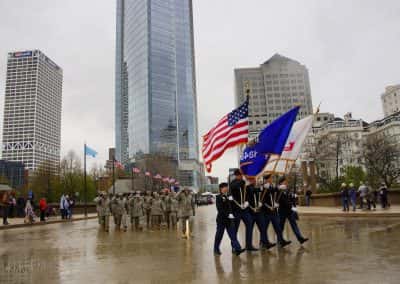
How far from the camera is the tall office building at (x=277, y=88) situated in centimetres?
15412

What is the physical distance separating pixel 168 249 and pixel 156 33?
12546cm

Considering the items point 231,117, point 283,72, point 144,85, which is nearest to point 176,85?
point 144,85

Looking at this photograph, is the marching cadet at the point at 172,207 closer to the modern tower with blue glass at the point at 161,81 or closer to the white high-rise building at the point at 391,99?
the modern tower with blue glass at the point at 161,81

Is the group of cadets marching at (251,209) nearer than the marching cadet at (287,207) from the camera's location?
Yes

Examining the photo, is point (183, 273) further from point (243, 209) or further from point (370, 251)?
Answer: point (370, 251)

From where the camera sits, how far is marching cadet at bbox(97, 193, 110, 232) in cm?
1908

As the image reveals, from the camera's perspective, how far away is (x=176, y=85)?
13162 cm

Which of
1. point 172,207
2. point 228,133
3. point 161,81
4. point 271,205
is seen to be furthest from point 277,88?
point 271,205

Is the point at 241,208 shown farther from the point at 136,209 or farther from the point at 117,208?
the point at 117,208

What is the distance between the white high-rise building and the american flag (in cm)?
12635

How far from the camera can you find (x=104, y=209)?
758 inches

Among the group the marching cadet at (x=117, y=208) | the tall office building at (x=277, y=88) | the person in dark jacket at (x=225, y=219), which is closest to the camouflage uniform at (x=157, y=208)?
the marching cadet at (x=117, y=208)

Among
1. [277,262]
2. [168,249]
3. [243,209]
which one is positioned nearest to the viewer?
[277,262]

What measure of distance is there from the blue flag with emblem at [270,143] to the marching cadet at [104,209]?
10.2 metres
